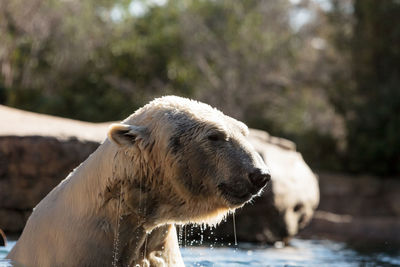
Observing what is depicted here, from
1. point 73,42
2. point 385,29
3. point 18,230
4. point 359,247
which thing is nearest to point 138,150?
point 18,230

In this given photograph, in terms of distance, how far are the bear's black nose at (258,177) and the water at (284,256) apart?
2.45m

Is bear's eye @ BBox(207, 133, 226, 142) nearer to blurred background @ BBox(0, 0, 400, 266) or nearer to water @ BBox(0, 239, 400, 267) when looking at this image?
Answer: water @ BBox(0, 239, 400, 267)

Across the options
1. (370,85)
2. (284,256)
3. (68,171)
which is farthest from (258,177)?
(370,85)

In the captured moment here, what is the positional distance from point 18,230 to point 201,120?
5424 mm

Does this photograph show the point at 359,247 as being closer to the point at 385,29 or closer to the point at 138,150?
the point at 138,150

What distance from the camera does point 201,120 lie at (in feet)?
10.5

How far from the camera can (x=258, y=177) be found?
2.98 m

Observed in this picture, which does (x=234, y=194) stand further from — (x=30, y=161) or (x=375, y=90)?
(x=375, y=90)

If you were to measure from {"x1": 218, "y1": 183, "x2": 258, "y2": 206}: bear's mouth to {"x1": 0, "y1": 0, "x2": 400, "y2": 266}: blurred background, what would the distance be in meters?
14.4

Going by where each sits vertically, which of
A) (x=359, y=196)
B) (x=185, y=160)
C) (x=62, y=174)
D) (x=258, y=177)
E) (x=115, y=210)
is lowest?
(x=115, y=210)

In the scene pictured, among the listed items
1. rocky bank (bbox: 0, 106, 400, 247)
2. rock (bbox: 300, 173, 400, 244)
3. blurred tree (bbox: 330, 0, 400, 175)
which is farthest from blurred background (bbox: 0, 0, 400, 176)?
rocky bank (bbox: 0, 106, 400, 247)

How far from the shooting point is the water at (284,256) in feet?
20.1

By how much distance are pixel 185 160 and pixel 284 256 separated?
4.42 metres

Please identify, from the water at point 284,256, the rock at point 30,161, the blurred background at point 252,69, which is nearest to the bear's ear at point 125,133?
the water at point 284,256
